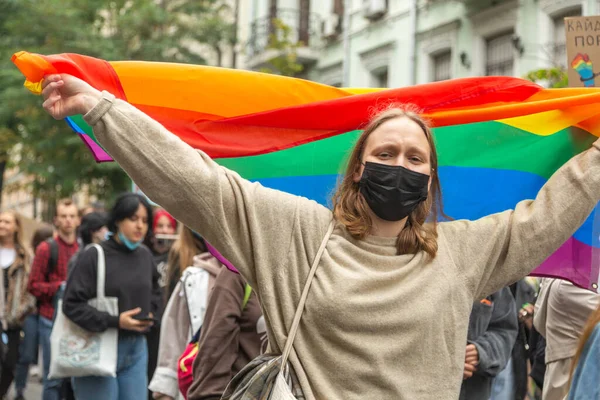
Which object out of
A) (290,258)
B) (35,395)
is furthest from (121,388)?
(35,395)

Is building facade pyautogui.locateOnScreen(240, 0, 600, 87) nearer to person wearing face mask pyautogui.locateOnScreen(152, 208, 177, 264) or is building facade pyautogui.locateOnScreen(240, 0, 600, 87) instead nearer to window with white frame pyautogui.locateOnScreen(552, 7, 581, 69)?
window with white frame pyautogui.locateOnScreen(552, 7, 581, 69)

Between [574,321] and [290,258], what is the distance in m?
3.07

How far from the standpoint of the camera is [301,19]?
1176 inches

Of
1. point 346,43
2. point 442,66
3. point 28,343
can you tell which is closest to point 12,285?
point 28,343

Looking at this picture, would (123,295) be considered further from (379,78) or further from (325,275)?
(379,78)

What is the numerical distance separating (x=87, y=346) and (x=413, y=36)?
18.6m

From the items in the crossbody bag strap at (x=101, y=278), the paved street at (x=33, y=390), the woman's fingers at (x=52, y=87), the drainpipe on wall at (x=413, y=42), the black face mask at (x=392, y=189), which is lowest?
the paved street at (x=33, y=390)

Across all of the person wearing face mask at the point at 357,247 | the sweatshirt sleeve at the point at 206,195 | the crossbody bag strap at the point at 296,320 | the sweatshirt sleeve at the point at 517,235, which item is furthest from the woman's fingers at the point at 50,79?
the sweatshirt sleeve at the point at 517,235

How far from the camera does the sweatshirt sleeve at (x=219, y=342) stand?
5.50 meters

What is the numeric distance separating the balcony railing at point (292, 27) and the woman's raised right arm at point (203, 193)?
84.8ft

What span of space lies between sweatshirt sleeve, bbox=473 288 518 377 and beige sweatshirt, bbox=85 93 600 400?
240 cm

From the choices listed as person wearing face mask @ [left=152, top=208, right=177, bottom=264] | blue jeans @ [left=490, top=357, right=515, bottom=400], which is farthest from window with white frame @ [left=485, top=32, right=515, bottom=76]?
blue jeans @ [left=490, top=357, right=515, bottom=400]

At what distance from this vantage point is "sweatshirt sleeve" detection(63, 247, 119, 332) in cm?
750

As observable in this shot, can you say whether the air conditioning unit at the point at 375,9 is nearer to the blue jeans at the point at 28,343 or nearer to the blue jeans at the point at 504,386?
the blue jeans at the point at 28,343
